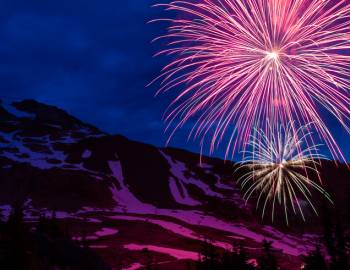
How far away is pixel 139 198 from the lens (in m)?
140

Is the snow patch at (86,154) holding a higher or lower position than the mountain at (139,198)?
higher

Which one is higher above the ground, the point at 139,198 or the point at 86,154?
the point at 86,154

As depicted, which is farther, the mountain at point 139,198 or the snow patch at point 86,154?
the snow patch at point 86,154

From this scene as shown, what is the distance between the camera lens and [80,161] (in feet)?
521

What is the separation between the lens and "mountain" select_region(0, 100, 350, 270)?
9112 centimetres

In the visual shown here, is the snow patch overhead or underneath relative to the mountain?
overhead

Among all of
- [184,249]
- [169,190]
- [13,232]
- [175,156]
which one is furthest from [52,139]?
[13,232]

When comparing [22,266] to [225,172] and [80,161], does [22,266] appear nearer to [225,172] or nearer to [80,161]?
[80,161]

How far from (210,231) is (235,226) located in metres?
14.8

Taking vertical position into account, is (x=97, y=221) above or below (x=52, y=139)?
below

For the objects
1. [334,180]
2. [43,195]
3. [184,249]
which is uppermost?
[334,180]

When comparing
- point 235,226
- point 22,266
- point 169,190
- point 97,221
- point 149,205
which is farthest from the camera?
point 169,190

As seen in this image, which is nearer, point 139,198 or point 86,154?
point 139,198

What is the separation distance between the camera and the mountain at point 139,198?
9112cm
